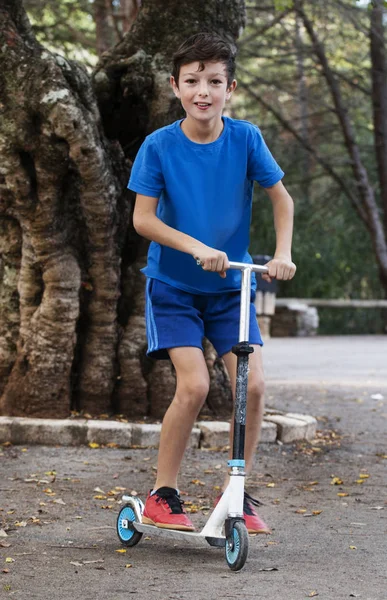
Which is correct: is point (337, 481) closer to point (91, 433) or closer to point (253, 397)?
point (91, 433)

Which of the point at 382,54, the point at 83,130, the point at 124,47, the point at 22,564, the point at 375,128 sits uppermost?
the point at 382,54

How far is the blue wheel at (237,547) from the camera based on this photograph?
3.60m

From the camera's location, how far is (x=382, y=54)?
20.0 m

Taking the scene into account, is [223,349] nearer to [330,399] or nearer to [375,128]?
[330,399]

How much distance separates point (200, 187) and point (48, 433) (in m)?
2.95

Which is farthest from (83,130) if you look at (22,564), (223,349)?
(22,564)

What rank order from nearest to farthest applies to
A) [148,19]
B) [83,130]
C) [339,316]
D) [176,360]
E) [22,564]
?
[22,564] → [176,360] → [83,130] → [148,19] → [339,316]

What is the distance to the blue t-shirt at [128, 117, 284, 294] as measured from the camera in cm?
416

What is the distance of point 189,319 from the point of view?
13.8 ft

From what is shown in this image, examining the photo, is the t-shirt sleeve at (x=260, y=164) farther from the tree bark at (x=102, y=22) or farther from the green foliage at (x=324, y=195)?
the green foliage at (x=324, y=195)

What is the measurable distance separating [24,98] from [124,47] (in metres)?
1.30

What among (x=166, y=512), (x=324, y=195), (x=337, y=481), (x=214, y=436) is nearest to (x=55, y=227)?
(x=214, y=436)

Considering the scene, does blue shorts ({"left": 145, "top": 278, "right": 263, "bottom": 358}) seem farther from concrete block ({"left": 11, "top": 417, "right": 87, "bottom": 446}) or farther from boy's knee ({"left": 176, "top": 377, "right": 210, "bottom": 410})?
concrete block ({"left": 11, "top": 417, "right": 87, "bottom": 446})

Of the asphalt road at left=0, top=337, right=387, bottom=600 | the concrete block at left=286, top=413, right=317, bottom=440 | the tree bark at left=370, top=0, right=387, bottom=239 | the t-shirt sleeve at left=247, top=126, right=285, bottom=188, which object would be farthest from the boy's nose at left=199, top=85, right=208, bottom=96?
the tree bark at left=370, top=0, right=387, bottom=239
